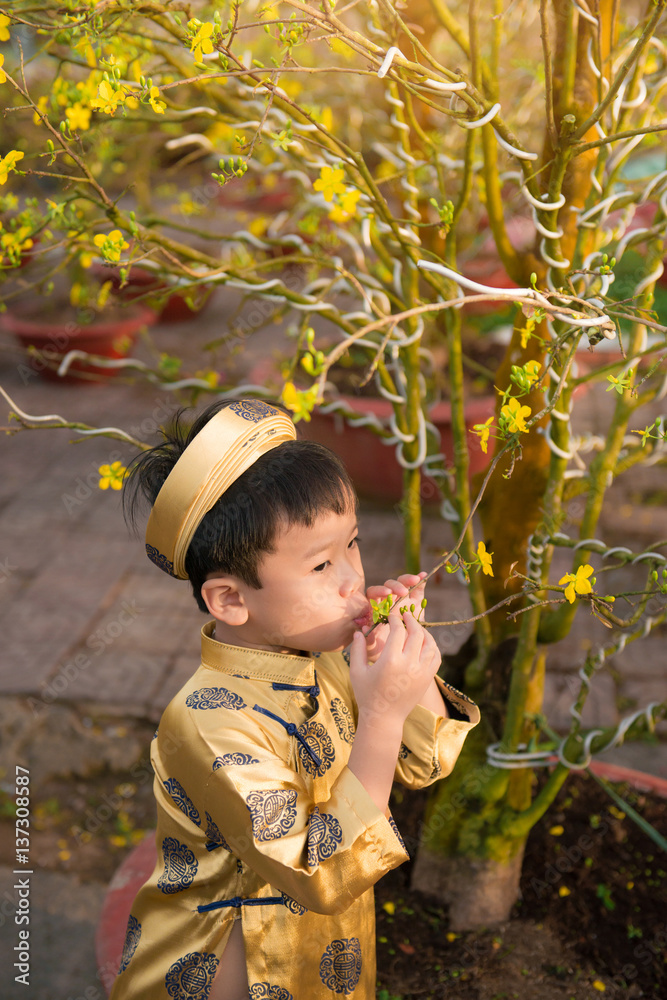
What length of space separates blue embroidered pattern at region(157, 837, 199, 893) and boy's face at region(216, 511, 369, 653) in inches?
14.7

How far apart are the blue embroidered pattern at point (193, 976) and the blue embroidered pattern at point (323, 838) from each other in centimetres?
32

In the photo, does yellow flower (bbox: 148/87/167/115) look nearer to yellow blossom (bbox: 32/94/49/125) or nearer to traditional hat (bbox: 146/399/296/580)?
yellow blossom (bbox: 32/94/49/125)

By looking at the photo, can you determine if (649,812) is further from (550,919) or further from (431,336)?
(431,336)

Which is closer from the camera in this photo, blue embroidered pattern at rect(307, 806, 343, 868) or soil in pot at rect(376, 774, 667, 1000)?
blue embroidered pattern at rect(307, 806, 343, 868)

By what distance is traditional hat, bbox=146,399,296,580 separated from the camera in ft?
3.84

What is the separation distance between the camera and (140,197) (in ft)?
17.9

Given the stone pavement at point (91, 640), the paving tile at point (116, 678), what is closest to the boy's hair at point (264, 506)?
the stone pavement at point (91, 640)

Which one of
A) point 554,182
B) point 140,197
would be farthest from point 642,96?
point 140,197

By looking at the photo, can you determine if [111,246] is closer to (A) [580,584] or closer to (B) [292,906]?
(A) [580,584]

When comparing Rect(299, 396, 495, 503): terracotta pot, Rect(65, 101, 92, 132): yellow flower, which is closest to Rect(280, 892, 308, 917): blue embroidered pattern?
Rect(65, 101, 92, 132): yellow flower

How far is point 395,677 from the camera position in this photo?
3.63 ft

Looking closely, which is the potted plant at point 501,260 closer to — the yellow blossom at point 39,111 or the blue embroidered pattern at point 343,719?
the yellow blossom at point 39,111

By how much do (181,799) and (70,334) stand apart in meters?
4.15
